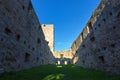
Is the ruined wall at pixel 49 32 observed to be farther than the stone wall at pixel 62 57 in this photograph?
Yes

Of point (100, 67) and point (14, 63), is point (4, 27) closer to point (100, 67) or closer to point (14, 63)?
point (14, 63)

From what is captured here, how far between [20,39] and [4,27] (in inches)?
115

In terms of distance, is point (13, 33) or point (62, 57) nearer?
point (13, 33)

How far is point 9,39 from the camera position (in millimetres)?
9695

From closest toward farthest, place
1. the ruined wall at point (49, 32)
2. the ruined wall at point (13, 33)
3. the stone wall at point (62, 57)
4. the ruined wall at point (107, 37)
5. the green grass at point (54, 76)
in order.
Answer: the green grass at point (54, 76) → the ruined wall at point (13, 33) → the ruined wall at point (107, 37) → the stone wall at point (62, 57) → the ruined wall at point (49, 32)

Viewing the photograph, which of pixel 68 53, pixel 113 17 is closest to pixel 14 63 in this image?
pixel 113 17

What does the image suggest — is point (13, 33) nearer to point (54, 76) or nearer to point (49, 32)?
point (54, 76)

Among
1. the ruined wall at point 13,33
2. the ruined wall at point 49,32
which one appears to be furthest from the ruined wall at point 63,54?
the ruined wall at point 13,33

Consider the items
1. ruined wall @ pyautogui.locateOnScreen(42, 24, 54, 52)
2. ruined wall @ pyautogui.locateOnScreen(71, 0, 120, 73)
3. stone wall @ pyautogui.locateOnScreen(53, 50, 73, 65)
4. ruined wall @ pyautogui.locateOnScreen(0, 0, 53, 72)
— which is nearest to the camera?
ruined wall @ pyautogui.locateOnScreen(0, 0, 53, 72)

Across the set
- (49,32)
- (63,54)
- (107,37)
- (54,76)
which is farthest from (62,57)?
(54,76)

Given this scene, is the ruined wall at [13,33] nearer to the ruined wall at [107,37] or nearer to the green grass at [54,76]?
the green grass at [54,76]

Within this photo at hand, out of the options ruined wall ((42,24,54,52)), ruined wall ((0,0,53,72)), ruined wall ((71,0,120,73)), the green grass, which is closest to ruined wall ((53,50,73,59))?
ruined wall ((42,24,54,52))

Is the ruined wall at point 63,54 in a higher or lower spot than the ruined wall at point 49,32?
lower

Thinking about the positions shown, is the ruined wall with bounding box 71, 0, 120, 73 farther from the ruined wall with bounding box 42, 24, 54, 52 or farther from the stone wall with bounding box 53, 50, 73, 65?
the ruined wall with bounding box 42, 24, 54, 52
